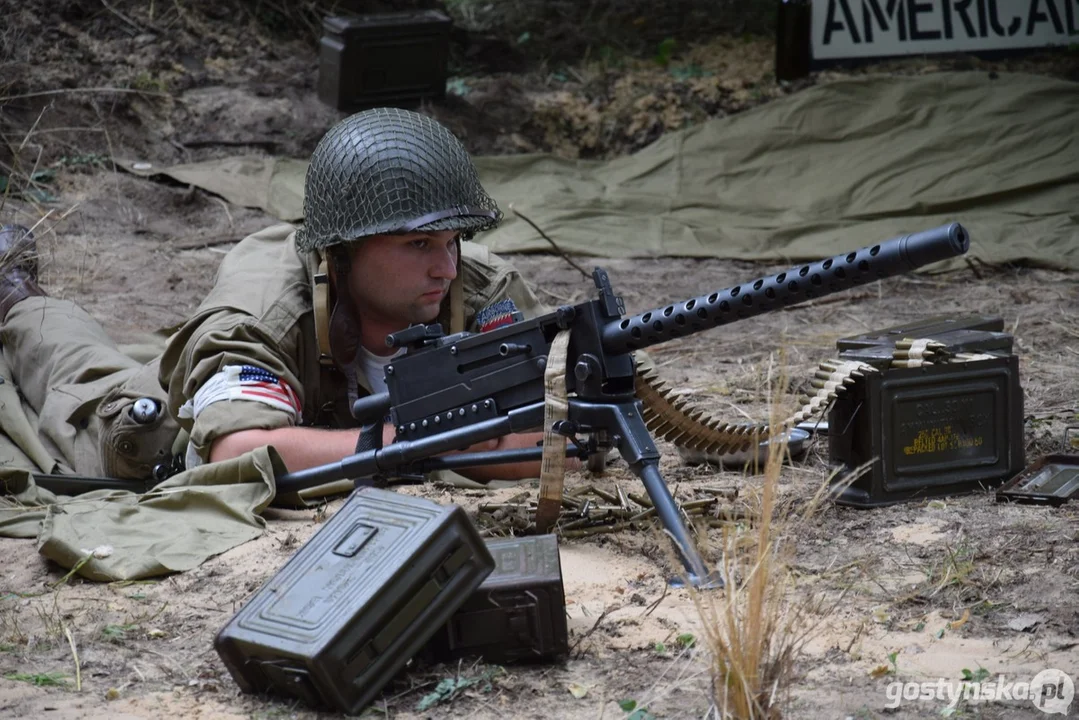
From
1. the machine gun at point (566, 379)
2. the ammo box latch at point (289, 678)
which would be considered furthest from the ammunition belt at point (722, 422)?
the ammo box latch at point (289, 678)

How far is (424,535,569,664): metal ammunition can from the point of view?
2781 mm

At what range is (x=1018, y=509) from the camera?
3.70m

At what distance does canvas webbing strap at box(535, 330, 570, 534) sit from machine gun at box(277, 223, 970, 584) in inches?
1.2

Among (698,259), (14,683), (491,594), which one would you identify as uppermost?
(491,594)

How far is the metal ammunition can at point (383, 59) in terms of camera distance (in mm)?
9070

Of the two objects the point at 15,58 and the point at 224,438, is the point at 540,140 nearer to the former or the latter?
the point at 15,58

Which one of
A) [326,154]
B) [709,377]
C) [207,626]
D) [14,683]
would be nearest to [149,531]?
[207,626]

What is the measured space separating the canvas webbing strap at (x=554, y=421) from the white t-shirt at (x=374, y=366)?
85cm

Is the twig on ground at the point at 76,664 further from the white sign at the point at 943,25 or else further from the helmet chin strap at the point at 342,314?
the white sign at the point at 943,25

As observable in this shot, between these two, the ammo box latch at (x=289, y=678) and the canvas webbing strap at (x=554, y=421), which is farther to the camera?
the canvas webbing strap at (x=554, y=421)

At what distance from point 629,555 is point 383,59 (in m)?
6.38

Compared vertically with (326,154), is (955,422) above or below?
below

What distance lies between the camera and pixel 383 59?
30.3ft

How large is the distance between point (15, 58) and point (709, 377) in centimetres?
471
